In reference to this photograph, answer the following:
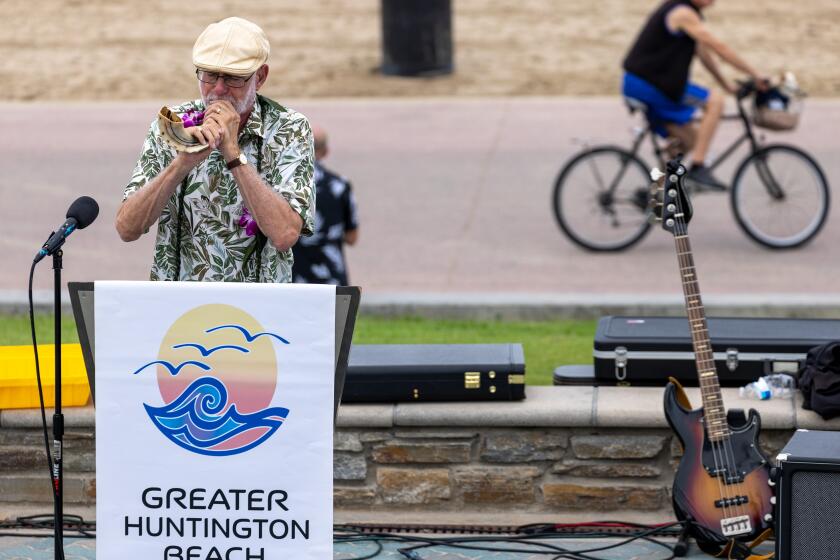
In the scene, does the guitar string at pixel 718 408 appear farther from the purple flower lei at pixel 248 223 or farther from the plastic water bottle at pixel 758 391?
the purple flower lei at pixel 248 223

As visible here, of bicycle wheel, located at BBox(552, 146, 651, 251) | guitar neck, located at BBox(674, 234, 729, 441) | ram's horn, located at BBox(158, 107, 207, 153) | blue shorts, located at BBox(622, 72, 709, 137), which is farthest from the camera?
bicycle wheel, located at BBox(552, 146, 651, 251)

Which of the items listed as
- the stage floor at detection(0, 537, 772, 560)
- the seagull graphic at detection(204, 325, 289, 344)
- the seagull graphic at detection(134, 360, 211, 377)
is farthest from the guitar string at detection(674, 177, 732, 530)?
the seagull graphic at detection(134, 360, 211, 377)

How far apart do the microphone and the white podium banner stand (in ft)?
0.58

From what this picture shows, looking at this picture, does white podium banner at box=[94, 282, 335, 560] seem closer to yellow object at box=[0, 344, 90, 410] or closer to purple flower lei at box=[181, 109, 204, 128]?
purple flower lei at box=[181, 109, 204, 128]

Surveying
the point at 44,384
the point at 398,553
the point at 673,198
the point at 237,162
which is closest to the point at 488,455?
the point at 398,553

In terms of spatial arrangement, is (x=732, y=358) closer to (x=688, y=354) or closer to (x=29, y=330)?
(x=688, y=354)

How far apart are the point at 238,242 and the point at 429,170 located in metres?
9.76

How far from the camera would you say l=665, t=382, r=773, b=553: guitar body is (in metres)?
5.60

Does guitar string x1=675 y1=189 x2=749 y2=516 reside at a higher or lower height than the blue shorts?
lower

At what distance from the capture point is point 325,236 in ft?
27.4

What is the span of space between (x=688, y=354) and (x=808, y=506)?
1.64 metres

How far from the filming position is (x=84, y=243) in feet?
39.4

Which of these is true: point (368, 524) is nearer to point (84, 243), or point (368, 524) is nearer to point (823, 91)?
point (84, 243)

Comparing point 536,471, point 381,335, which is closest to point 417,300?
point 381,335
